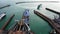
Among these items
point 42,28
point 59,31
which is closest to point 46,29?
point 42,28

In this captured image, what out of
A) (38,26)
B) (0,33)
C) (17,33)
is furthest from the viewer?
(38,26)

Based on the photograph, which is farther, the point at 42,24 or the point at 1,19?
the point at 1,19

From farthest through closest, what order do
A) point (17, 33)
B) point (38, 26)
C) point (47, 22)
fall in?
point (47, 22) < point (38, 26) < point (17, 33)

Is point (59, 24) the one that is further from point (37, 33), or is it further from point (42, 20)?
point (42, 20)

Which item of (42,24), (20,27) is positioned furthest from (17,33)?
(42,24)

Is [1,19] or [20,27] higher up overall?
[20,27]

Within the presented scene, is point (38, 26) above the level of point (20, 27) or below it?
below

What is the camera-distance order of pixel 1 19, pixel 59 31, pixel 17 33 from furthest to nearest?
pixel 1 19 < pixel 59 31 < pixel 17 33

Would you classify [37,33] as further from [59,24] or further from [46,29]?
[59,24]

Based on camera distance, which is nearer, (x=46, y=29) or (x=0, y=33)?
(x=0, y=33)
